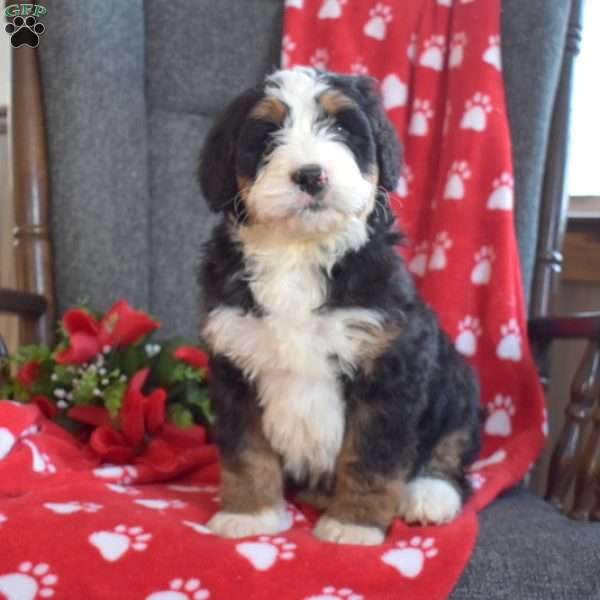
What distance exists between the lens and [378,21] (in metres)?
2.36

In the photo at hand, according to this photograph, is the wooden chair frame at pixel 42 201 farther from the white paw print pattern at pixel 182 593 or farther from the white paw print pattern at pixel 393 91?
the white paw print pattern at pixel 182 593

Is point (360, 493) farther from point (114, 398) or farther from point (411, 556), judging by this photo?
point (114, 398)

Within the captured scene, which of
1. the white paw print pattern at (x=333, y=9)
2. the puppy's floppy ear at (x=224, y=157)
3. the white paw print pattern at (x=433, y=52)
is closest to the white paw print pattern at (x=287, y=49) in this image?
the white paw print pattern at (x=333, y=9)

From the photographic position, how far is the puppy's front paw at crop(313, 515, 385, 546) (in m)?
1.41

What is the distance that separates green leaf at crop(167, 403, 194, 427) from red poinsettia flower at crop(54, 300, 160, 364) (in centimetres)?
22

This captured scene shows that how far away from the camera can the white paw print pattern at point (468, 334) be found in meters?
2.18

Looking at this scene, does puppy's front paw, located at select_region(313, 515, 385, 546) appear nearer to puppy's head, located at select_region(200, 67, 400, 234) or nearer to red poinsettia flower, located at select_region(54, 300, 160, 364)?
puppy's head, located at select_region(200, 67, 400, 234)

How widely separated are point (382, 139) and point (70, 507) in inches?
38.8

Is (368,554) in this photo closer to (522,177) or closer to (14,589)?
(14,589)

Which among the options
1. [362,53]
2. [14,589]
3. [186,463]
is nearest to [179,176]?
[362,53]

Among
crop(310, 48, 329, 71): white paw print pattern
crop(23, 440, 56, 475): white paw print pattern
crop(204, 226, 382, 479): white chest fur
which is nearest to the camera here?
crop(204, 226, 382, 479): white chest fur

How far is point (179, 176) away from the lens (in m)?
2.44

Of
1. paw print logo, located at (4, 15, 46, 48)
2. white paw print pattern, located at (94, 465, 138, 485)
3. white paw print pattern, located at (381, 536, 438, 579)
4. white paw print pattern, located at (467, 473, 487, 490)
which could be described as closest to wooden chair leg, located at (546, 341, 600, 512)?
white paw print pattern, located at (467, 473, 487, 490)

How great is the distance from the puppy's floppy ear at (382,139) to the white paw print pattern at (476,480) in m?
0.74
